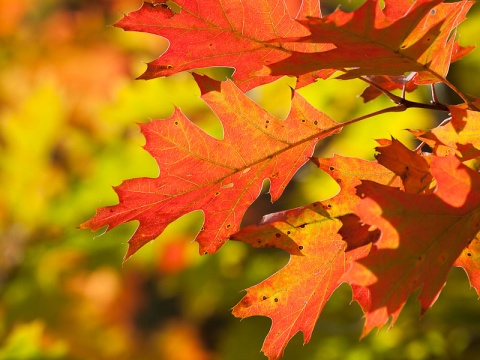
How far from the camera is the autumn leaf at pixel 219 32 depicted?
38.4 inches

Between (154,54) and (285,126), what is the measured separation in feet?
11.5

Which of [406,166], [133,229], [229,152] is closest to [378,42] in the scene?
[406,166]

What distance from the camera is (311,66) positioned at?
912 millimetres

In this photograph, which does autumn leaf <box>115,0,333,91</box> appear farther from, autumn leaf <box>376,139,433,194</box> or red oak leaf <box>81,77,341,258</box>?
autumn leaf <box>376,139,433,194</box>

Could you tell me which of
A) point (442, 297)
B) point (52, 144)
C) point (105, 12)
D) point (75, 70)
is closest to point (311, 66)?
point (442, 297)

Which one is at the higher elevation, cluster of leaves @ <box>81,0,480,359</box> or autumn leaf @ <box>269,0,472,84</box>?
autumn leaf @ <box>269,0,472,84</box>

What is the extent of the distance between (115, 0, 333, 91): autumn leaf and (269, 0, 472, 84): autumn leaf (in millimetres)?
97

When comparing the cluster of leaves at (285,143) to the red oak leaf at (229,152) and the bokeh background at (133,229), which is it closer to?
the red oak leaf at (229,152)

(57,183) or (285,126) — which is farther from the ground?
(285,126)

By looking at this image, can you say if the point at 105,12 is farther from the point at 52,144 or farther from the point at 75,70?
the point at 52,144

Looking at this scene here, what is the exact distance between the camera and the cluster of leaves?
0.90 metres

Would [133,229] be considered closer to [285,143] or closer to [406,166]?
[285,143]

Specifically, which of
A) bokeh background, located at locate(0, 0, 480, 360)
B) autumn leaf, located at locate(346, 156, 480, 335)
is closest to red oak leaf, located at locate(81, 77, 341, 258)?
autumn leaf, located at locate(346, 156, 480, 335)

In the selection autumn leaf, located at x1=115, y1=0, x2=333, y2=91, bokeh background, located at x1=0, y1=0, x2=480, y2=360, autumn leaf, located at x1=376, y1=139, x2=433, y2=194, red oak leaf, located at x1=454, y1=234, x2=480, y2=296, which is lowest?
bokeh background, located at x1=0, y1=0, x2=480, y2=360
